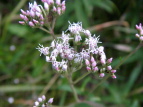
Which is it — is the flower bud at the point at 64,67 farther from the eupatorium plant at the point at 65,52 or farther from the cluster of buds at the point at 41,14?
the cluster of buds at the point at 41,14

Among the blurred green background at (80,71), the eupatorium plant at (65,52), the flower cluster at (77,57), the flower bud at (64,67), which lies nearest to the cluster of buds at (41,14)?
the eupatorium plant at (65,52)

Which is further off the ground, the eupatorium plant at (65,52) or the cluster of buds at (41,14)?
the cluster of buds at (41,14)

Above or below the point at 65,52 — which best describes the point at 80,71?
above

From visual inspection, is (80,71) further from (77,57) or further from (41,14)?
(41,14)

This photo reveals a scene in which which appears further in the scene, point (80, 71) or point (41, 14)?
point (80, 71)

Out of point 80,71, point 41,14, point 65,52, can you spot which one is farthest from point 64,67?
point 80,71

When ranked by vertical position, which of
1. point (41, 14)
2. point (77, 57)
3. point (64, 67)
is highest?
point (41, 14)

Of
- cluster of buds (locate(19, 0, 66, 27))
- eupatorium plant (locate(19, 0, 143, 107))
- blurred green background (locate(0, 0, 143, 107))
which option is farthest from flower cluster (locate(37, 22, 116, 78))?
blurred green background (locate(0, 0, 143, 107))

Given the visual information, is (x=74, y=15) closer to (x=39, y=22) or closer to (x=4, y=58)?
(x=4, y=58)
